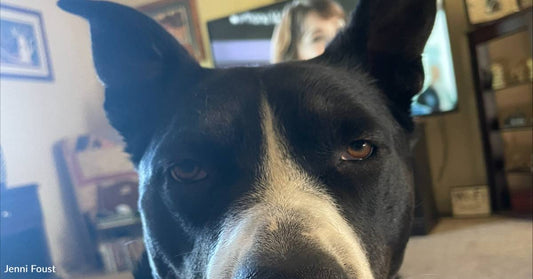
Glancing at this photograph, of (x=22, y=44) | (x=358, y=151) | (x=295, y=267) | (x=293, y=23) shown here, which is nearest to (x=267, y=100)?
(x=358, y=151)

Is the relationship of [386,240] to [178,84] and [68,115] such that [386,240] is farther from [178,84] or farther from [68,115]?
[68,115]

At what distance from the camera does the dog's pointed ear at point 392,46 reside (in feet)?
3.91

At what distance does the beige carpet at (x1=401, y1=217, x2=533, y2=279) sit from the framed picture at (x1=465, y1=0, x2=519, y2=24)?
1.43 metres

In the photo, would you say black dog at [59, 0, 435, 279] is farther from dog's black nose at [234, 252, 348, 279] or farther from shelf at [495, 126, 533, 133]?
shelf at [495, 126, 533, 133]

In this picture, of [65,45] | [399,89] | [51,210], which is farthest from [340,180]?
[65,45]

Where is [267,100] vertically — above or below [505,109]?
above

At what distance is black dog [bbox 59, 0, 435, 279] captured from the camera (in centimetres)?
79

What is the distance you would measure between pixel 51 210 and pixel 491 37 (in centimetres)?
303

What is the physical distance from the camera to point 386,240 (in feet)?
3.44

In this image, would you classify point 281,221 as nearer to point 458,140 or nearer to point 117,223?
point 117,223

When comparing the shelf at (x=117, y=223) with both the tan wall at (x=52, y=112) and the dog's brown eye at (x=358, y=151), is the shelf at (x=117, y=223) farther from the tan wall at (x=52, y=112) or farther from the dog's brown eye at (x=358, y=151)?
the dog's brown eye at (x=358, y=151)

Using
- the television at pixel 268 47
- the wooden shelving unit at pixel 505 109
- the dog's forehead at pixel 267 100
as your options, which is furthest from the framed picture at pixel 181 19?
the wooden shelving unit at pixel 505 109

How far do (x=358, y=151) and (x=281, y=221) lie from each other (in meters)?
0.29

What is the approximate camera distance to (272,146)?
36.6 inches
